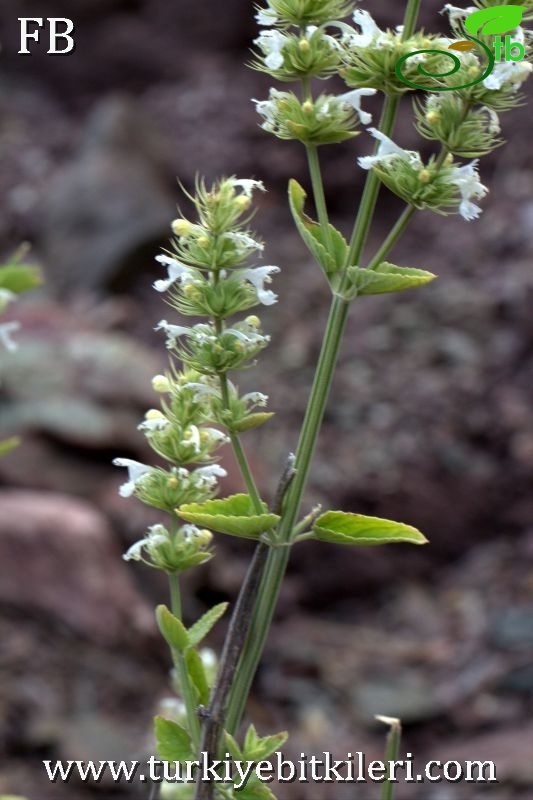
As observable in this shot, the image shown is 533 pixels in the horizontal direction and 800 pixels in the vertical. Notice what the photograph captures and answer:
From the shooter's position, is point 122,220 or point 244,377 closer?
point 244,377

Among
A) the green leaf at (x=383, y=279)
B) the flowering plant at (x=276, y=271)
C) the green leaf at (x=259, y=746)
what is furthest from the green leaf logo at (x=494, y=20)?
the green leaf at (x=259, y=746)

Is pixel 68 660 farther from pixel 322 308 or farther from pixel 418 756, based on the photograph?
pixel 322 308

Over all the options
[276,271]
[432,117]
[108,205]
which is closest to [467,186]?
[432,117]

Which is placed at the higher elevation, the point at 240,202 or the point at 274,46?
the point at 274,46

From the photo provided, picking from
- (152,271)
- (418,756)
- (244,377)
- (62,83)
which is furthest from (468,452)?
(62,83)

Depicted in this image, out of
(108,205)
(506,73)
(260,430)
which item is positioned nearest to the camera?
(506,73)

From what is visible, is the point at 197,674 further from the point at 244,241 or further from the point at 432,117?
the point at 432,117

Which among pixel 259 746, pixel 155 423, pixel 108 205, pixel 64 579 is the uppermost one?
pixel 108 205

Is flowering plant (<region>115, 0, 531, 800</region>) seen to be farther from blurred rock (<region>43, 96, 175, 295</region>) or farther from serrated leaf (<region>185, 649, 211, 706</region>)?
blurred rock (<region>43, 96, 175, 295</region>)
